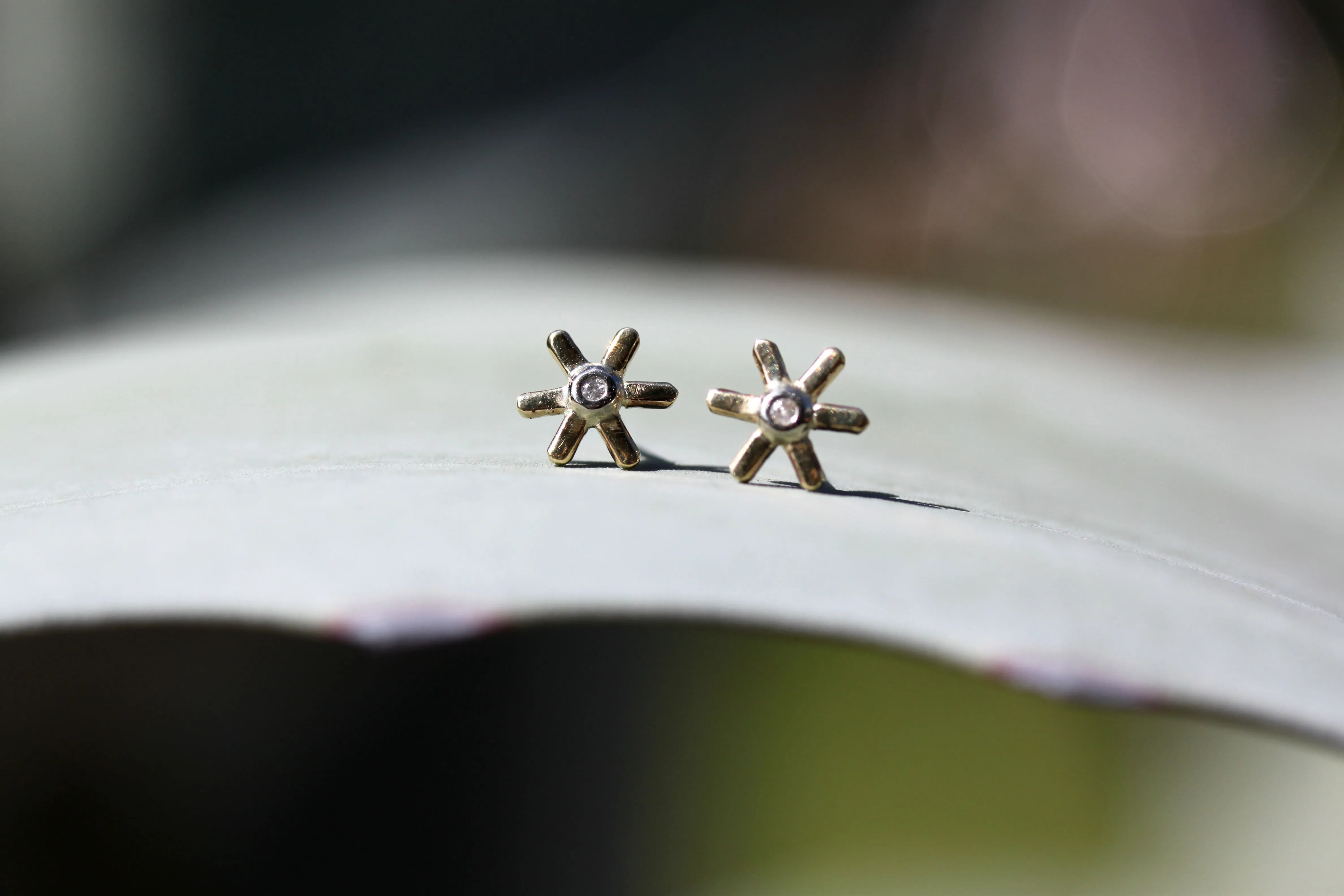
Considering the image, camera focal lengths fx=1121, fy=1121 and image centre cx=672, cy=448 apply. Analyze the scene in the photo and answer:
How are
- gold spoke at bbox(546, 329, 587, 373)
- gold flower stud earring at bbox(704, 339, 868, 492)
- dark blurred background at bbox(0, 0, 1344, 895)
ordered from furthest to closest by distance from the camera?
1. dark blurred background at bbox(0, 0, 1344, 895)
2. gold spoke at bbox(546, 329, 587, 373)
3. gold flower stud earring at bbox(704, 339, 868, 492)

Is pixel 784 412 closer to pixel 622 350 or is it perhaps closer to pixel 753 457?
pixel 753 457

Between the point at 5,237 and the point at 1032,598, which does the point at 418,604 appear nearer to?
the point at 1032,598

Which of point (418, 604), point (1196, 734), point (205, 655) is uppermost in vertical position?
point (1196, 734)

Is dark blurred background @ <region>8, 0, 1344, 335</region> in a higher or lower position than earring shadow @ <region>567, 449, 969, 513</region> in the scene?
higher

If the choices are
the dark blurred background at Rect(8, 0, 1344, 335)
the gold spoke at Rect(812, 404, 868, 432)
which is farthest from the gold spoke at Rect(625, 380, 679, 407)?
the dark blurred background at Rect(8, 0, 1344, 335)

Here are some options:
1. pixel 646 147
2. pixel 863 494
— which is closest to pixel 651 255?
pixel 646 147

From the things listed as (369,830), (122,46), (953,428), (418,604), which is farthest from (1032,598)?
(122,46)

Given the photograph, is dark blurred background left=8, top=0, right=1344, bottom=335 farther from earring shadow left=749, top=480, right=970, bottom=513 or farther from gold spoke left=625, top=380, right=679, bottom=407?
earring shadow left=749, top=480, right=970, bottom=513
